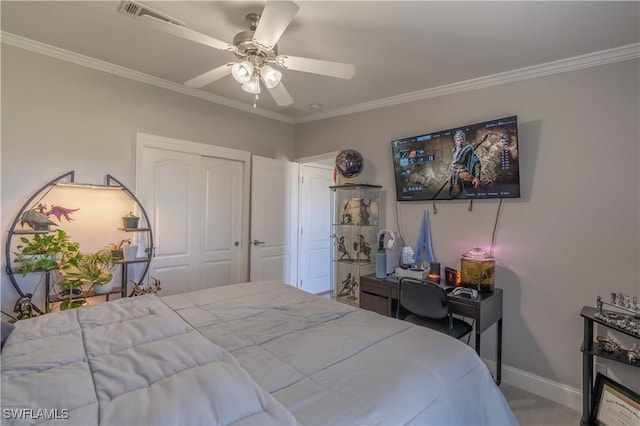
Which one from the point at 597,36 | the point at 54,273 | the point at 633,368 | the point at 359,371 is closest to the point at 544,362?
the point at 633,368

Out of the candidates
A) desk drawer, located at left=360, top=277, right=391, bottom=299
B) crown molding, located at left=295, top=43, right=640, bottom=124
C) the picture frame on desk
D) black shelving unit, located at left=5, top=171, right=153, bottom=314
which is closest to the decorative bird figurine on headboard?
black shelving unit, located at left=5, top=171, right=153, bottom=314

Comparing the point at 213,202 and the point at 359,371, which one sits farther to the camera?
the point at 213,202

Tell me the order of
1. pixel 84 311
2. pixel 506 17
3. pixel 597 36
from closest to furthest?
1. pixel 84 311
2. pixel 506 17
3. pixel 597 36

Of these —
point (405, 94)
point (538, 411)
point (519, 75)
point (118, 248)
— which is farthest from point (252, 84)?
point (538, 411)

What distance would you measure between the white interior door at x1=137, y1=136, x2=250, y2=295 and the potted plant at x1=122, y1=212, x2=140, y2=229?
0.21 metres

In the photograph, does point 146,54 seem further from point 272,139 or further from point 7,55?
point 272,139

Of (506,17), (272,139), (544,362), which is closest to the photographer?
(506,17)

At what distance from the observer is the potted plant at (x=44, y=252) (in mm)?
2150

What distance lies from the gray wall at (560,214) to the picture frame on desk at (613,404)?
213mm

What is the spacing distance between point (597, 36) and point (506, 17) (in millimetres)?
702

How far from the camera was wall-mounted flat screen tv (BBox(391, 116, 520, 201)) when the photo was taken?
244 cm

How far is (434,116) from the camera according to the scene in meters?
2.95

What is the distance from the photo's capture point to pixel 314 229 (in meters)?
4.55

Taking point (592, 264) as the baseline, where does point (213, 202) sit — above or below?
above
